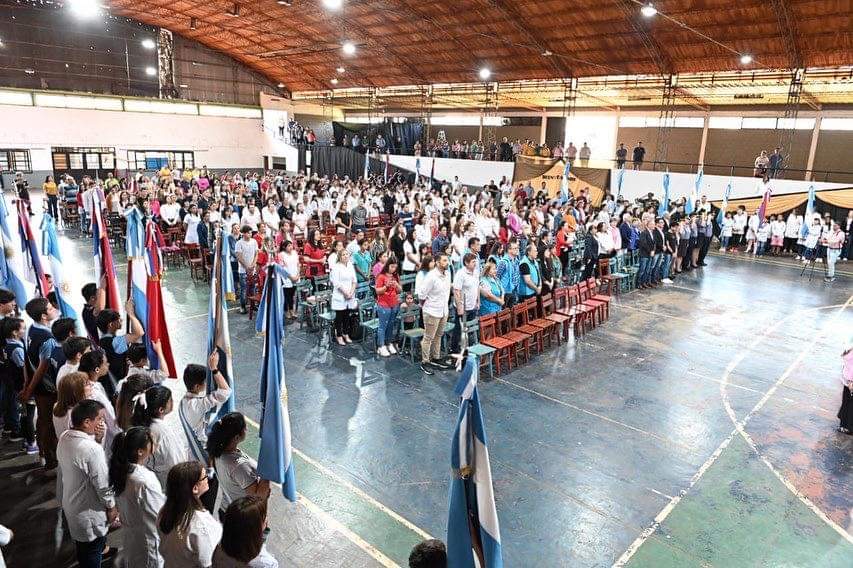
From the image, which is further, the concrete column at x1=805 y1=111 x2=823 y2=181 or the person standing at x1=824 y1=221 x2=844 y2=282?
the concrete column at x1=805 y1=111 x2=823 y2=181

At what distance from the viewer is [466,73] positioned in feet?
91.9

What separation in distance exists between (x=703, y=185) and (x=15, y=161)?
3324 cm

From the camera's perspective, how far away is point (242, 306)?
11172 mm

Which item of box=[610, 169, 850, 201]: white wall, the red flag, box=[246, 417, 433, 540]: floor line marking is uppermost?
box=[610, 169, 850, 201]: white wall

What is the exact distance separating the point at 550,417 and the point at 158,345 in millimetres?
4734

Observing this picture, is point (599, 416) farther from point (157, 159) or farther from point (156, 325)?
point (157, 159)

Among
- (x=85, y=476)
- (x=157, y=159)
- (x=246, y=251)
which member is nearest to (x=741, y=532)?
(x=85, y=476)

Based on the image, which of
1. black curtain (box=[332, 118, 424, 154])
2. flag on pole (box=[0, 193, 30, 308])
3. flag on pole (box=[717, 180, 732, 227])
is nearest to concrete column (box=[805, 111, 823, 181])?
flag on pole (box=[717, 180, 732, 227])

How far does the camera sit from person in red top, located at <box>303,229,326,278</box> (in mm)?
10781

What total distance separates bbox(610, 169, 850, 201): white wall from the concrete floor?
11.8m

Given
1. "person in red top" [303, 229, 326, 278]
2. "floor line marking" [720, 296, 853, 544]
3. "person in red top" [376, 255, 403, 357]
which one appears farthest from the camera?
"person in red top" [303, 229, 326, 278]

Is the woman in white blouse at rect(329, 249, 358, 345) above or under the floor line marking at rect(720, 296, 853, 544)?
above

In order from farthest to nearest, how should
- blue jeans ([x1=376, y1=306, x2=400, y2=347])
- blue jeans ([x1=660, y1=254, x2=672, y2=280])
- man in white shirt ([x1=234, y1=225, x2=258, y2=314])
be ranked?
blue jeans ([x1=660, y1=254, x2=672, y2=280])
man in white shirt ([x1=234, y1=225, x2=258, y2=314])
blue jeans ([x1=376, y1=306, x2=400, y2=347])

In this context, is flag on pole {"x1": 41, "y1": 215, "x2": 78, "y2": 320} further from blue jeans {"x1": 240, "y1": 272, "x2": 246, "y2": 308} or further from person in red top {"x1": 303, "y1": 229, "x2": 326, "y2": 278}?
person in red top {"x1": 303, "y1": 229, "x2": 326, "y2": 278}
